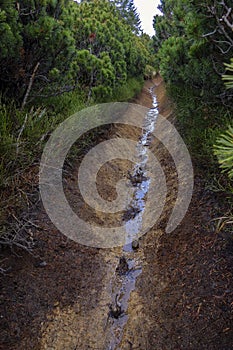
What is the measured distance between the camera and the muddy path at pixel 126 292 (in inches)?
116

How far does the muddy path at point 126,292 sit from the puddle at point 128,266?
0.5 inches

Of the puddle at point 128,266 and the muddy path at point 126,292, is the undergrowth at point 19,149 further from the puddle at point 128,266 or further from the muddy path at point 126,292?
the puddle at point 128,266

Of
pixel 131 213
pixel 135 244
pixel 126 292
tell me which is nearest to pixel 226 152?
pixel 126 292

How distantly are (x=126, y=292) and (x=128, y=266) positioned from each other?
47cm

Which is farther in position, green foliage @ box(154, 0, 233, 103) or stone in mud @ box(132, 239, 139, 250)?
stone in mud @ box(132, 239, 139, 250)

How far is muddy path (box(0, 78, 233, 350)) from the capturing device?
2.94m

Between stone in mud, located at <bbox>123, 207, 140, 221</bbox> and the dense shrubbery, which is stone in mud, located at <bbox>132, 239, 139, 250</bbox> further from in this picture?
the dense shrubbery

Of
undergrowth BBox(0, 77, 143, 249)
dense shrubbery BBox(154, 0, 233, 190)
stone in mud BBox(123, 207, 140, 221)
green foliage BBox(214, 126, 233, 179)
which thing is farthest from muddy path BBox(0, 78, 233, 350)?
green foliage BBox(214, 126, 233, 179)

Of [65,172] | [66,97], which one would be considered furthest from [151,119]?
[65,172]

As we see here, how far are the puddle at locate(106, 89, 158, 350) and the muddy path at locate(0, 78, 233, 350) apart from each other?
0.04 ft

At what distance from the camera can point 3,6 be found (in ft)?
13.0

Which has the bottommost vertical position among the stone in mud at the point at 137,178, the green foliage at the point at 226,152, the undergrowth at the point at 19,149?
the stone in mud at the point at 137,178

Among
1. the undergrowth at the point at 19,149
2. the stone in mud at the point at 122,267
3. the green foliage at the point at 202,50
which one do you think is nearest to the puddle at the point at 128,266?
the stone in mud at the point at 122,267

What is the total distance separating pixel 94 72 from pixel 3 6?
142 inches
